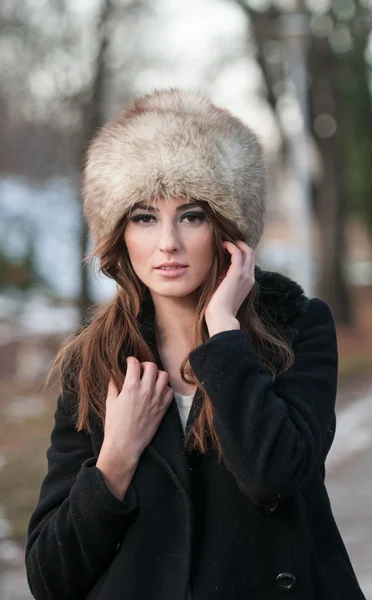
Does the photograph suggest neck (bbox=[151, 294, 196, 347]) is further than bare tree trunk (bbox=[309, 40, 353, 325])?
No

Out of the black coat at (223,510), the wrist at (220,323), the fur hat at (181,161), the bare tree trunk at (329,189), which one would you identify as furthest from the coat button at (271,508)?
the bare tree trunk at (329,189)

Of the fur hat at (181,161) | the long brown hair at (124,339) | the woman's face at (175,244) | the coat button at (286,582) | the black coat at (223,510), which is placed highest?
the fur hat at (181,161)

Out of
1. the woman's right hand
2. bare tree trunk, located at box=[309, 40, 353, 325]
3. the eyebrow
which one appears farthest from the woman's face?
bare tree trunk, located at box=[309, 40, 353, 325]

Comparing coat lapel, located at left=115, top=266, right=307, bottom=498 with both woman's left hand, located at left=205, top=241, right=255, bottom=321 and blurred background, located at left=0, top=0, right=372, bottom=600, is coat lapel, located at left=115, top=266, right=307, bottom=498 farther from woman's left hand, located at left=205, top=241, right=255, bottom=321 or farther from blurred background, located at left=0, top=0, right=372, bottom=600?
blurred background, located at left=0, top=0, right=372, bottom=600

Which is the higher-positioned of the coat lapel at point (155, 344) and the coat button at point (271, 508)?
the coat lapel at point (155, 344)

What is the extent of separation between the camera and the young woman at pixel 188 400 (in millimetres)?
2336

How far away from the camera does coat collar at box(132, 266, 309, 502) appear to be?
2.43m

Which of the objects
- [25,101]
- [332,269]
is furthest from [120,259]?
[332,269]

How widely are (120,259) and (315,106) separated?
848 inches

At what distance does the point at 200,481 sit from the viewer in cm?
246

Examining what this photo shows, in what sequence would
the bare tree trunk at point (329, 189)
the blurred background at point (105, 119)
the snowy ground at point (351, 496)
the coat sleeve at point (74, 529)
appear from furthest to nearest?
the bare tree trunk at point (329, 189)
the blurred background at point (105, 119)
the snowy ground at point (351, 496)
the coat sleeve at point (74, 529)

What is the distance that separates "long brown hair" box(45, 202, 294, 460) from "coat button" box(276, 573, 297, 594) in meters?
0.33

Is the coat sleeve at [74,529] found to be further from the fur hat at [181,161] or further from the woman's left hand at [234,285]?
the fur hat at [181,161]

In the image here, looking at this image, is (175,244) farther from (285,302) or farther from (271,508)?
(271,508)
